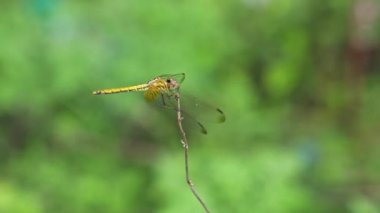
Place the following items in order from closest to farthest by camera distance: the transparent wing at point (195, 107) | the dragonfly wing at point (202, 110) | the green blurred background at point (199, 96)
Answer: the transparent wing at point (195, 107)
the dragonfly wing at point (202, 110)
the green blurred background at point (199, 96)

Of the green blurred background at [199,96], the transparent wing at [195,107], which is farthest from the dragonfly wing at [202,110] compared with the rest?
the green blurred background at [199,96]

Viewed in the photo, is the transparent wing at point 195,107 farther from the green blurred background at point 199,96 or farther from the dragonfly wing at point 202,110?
the green blurred background at point 199,96

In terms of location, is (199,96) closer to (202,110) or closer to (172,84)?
(202,110)

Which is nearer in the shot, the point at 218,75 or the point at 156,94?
the point at 156,94

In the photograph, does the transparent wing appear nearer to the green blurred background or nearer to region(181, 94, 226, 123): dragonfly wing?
region(181, 94, 226, 123): dragonfly wing

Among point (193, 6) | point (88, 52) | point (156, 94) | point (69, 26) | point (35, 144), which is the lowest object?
point (156, 94)

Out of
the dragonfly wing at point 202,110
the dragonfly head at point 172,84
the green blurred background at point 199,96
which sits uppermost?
the green blurred background at point 199,96

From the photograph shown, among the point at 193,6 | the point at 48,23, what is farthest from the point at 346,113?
the point at 48,23

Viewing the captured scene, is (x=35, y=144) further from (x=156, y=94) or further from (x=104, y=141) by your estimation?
(x=156, y=94)
